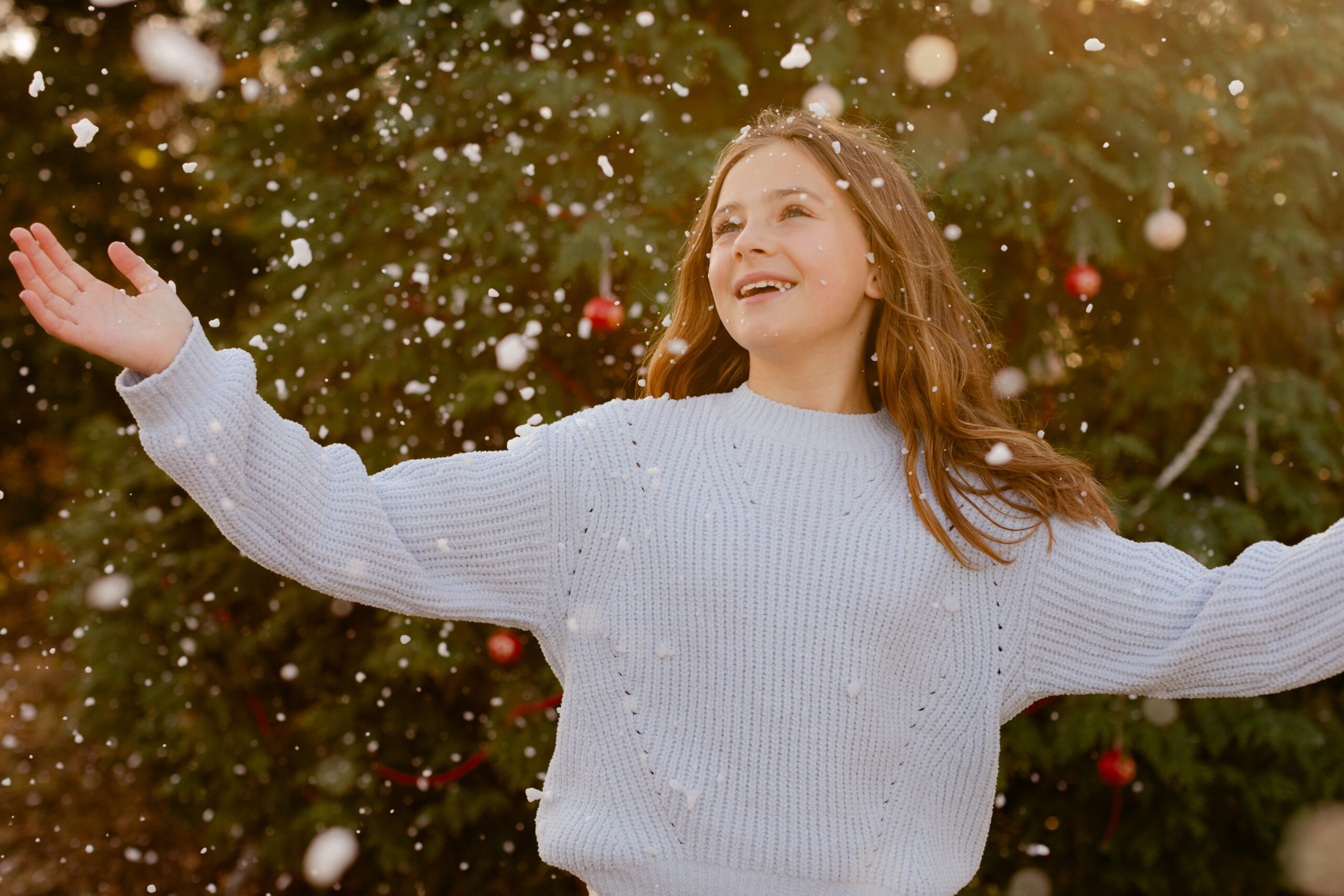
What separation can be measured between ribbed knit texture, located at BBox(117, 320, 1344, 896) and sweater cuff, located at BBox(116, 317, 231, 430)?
0.23 m

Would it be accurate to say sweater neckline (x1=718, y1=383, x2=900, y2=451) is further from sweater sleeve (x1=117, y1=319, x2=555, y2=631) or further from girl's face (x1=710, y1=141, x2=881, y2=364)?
sweater sleeve (x1=117, y1=319, x2=555, y2=631)

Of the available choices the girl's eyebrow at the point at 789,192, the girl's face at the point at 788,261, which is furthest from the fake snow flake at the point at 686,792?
the girl's eyebrow at the point at 789,192

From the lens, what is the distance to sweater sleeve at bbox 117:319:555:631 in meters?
1.41

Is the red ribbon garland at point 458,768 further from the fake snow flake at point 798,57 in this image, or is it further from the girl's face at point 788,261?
the fake snow flake at point 798,57

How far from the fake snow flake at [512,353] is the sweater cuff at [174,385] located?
1794 millimetres

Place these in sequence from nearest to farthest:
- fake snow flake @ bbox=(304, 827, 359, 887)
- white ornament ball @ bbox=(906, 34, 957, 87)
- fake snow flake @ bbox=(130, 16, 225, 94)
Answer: white ornament ball @ bbox=(906, 34, 957, 87) < fake snow flake @ bbox=(304, 827, 359, 887) < fake snow flake @ bbox=(130, 16, 225, 94)

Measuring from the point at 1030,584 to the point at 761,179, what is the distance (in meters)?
0.85

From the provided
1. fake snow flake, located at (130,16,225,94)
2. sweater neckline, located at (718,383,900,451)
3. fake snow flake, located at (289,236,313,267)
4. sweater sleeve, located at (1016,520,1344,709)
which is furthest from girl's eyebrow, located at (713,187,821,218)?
fake snow flake, located at (130,16,225,94)


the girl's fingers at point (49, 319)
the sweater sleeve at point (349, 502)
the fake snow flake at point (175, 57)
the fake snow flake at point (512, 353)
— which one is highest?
the girl's fingers at point (49, 319)

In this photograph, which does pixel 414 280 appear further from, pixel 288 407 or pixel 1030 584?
pixel 1030 584

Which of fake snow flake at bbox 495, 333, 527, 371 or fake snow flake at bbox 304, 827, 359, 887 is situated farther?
fake snow flake at bbox 304, 827, 359, 887

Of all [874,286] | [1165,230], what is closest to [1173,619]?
[874,286]

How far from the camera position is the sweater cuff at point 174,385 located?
1.39m

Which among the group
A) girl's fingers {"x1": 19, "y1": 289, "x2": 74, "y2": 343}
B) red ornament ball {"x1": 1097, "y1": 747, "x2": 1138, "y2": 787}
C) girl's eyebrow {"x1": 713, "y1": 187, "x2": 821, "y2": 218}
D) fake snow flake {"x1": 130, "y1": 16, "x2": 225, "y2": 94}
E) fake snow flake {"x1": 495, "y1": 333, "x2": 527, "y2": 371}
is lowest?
red ornament ball {"x1": 1097, "y1": 747, "x2": 1138, "y2": 787}
